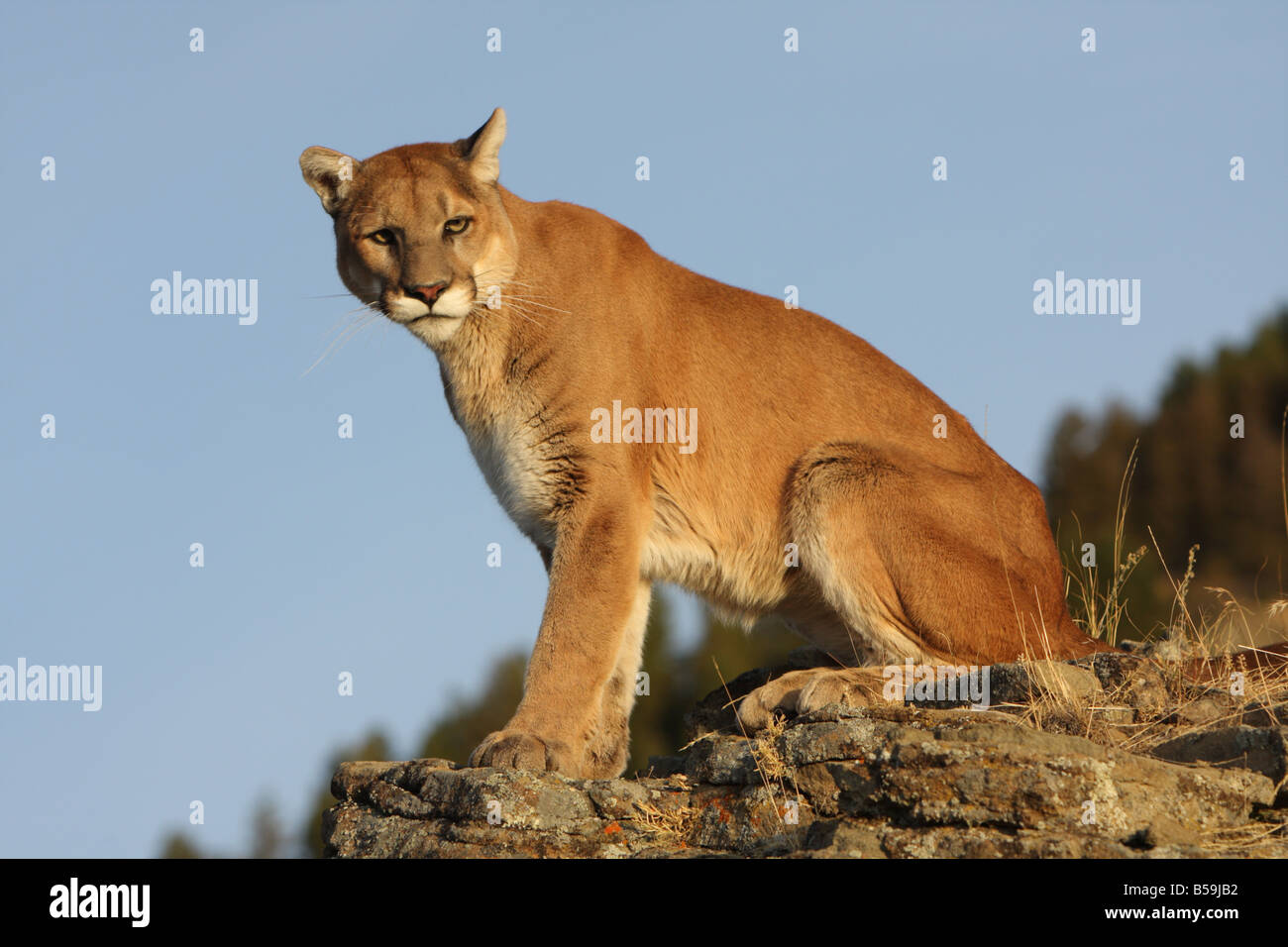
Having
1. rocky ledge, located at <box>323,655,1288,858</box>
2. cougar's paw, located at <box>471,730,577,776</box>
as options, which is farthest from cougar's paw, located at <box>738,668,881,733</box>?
cougar's paw, located at <box>471,730,577,776</box>

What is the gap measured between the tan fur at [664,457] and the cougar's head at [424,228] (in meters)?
0.01

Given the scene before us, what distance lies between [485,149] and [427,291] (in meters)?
1.07

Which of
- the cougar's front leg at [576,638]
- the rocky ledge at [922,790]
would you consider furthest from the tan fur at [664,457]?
the rocky ledge at [922,790]

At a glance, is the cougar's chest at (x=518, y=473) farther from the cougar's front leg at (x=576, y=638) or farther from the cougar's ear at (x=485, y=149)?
the cougar's ear at (x=485, y=149)

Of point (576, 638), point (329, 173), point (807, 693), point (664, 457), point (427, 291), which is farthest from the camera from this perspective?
point (329, 173)

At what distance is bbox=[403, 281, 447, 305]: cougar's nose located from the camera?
657 cm

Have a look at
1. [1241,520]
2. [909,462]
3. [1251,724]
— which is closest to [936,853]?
[1251,724]

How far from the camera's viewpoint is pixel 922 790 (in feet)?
15.6

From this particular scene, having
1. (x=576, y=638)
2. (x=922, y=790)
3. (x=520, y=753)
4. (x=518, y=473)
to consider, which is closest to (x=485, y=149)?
(x=518, y=473)

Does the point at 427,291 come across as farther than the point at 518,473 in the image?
No

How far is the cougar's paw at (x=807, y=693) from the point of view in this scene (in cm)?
616

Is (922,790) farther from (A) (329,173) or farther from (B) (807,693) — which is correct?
(A) (329,173)
